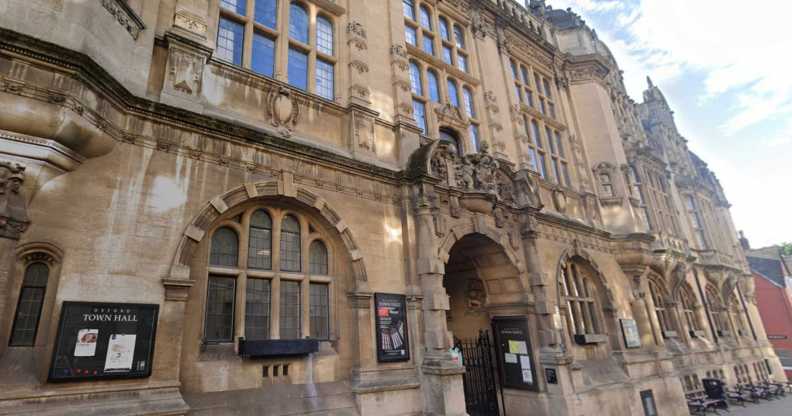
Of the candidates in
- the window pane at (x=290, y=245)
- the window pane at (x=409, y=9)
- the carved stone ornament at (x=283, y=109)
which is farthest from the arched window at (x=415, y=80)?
the window pane at (x=290, y=245)

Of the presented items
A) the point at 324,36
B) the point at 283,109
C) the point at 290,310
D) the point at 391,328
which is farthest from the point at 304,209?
the point at 324,36

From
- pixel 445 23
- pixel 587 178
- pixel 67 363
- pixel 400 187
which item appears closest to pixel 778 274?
pixel 587 178

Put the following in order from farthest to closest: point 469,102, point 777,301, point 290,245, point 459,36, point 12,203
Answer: point 777,301
point 459,36
point 469,102
point 290,245
point 12,203

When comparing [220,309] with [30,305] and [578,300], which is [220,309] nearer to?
[30,305]

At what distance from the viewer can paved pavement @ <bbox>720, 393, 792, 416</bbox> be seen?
16.3 metres

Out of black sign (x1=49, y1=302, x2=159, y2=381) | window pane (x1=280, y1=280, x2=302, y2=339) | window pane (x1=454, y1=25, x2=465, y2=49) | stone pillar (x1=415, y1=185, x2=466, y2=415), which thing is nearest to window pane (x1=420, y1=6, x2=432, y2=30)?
window pane (x1=454, y1=25, x2=465, y2=49)

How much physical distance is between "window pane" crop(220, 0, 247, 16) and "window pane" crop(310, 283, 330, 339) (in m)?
6.38

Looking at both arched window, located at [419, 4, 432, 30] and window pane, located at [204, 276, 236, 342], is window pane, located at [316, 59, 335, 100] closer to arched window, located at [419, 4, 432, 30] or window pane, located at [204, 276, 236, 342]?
window pane, located at [204, 276, 236, 342]

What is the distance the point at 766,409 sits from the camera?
57.2 feet

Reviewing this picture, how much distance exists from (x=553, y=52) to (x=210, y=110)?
1712 centimetres

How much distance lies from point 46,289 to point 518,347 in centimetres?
1102

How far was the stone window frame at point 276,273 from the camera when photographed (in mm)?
7020

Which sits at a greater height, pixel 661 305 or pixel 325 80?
pixel 325 80

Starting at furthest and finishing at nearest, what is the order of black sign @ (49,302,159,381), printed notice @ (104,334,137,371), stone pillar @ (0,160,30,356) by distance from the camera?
printed notice @ (104,334,137,371) → black sign @ (49,302,159,381) → stone pillar @ (0,160,30,356)
